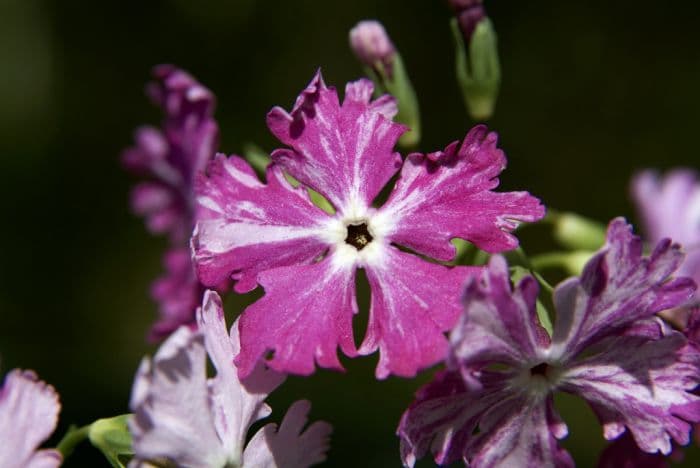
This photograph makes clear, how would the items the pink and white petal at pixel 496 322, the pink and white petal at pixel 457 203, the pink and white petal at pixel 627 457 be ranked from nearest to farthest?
the pink and white petal at pixel 496 322 → the pink and white petal at pixel 457 203 → the pink and white petal at pixel 627 457

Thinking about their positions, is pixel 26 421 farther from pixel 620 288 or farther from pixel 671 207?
pixel 671 207

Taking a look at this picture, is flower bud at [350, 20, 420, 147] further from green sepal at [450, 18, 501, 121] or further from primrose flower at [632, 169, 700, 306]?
primrose flower at [632, 169, 700, 306]

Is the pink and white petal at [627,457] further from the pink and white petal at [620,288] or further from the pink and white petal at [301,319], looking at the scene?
the pink and white petal at [301,319]

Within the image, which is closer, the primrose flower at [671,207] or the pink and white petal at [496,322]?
the pink and white petal at [496,322]

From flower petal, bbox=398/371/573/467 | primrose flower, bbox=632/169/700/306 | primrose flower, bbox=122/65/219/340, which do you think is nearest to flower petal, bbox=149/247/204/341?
primrose flower, bbox=122/65/219/340

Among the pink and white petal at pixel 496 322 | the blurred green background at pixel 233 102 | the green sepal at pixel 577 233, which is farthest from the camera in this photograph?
the blurred green background at pixel 233 102

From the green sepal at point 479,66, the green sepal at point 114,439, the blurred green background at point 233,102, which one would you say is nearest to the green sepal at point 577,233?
the green sepal at point 479,66
